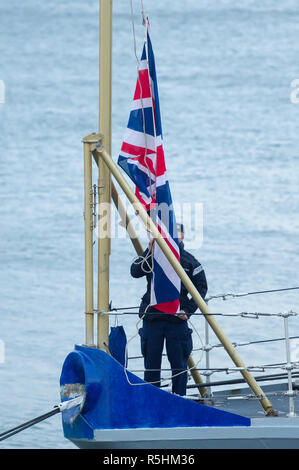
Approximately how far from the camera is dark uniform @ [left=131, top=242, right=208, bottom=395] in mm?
8539

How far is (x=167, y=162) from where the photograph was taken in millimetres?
32438

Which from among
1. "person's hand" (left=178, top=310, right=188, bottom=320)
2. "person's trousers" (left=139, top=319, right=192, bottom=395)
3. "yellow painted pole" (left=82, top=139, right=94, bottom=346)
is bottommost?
"person's trousers" (left=139, top=319, right=192, bottom=395)

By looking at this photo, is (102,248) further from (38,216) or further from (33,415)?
(38,216)

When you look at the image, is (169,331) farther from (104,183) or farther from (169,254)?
(104,183)

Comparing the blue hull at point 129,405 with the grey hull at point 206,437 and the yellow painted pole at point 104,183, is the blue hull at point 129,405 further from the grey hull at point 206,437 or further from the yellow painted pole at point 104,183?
the yellow painted pole at point 104,183

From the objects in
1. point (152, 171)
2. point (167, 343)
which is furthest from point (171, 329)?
point (152, 171)

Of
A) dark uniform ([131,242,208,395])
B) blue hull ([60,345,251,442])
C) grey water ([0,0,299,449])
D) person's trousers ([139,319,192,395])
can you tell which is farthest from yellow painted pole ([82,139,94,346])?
grey water ([0,0,299,449])

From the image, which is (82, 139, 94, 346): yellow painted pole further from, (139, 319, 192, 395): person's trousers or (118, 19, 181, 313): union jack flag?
(139, 319, 192, 395): person's trousers

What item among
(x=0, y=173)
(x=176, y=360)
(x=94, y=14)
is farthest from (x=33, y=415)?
(x=94, y=14)

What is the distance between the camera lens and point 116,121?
3631 centimetres

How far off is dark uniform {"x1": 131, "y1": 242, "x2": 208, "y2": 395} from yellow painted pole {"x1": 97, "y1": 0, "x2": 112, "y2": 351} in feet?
1.45

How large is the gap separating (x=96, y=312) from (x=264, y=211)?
2142 centimetres

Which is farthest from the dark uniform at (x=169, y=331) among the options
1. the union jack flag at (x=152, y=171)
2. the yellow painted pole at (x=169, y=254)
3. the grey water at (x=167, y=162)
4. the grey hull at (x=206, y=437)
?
the grey water at (x=167, y=162)

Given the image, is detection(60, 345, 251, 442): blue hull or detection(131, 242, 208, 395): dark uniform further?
detection(131, 242, 208, 395): dark uniform
